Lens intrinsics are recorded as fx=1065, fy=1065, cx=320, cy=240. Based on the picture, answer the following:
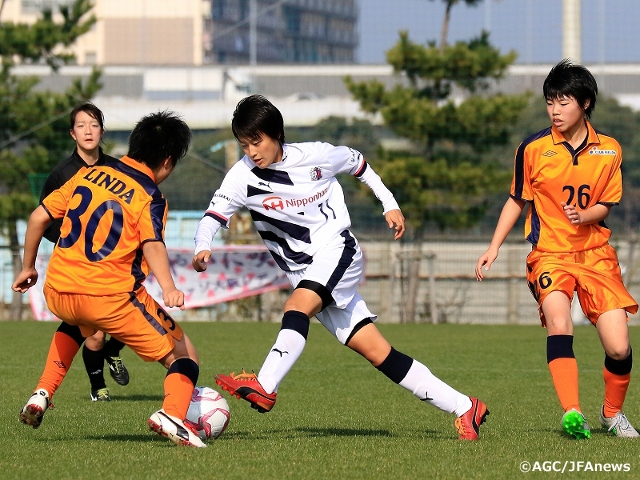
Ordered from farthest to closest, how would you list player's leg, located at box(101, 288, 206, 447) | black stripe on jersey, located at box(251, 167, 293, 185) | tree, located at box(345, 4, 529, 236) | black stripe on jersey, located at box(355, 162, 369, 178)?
tree, located at box(345, 4, 529, 236) < black stripe on jersey, located at box(355, 162, 369, 178) < black stripe on jersey, located at box(251, 167, 293, 185) < player's leg, located at box(101, 288, 206, 447)

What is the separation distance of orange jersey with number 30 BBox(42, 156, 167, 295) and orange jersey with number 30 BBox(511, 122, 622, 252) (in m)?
1.96

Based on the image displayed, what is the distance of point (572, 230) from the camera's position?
17.8 feet

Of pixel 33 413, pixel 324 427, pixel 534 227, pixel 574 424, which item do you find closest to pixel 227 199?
pixel 33 413

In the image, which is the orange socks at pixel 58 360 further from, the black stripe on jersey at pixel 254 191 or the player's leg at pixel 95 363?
the player's leg at pixel 95 363

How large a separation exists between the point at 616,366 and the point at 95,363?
11.7ft

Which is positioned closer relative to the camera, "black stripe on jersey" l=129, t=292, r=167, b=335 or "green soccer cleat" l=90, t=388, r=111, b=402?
"black stripe on jersey" l=129, t=292, r=167, b=335

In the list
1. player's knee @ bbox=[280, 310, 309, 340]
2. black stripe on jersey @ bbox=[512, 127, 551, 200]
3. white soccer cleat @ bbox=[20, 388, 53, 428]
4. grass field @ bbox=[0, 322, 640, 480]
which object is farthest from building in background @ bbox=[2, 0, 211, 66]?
player's knee @ bbox=[280, 310, 309, 340]

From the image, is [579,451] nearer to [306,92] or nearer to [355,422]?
[355,422]

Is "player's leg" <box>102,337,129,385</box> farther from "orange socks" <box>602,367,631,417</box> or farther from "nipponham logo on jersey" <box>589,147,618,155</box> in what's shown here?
"nipponham logo on jersey" <box>589,147,618,155</box>

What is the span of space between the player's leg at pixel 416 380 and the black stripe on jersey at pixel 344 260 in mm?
269

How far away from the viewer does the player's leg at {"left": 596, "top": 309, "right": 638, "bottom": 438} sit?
5363mm

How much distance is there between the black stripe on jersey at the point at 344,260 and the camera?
5145 millimetres

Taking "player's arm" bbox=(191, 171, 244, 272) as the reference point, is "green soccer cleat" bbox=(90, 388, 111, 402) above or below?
below

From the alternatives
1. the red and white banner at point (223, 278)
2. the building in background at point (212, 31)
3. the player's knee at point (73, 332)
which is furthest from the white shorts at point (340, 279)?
the building in background at point (212, 31)
